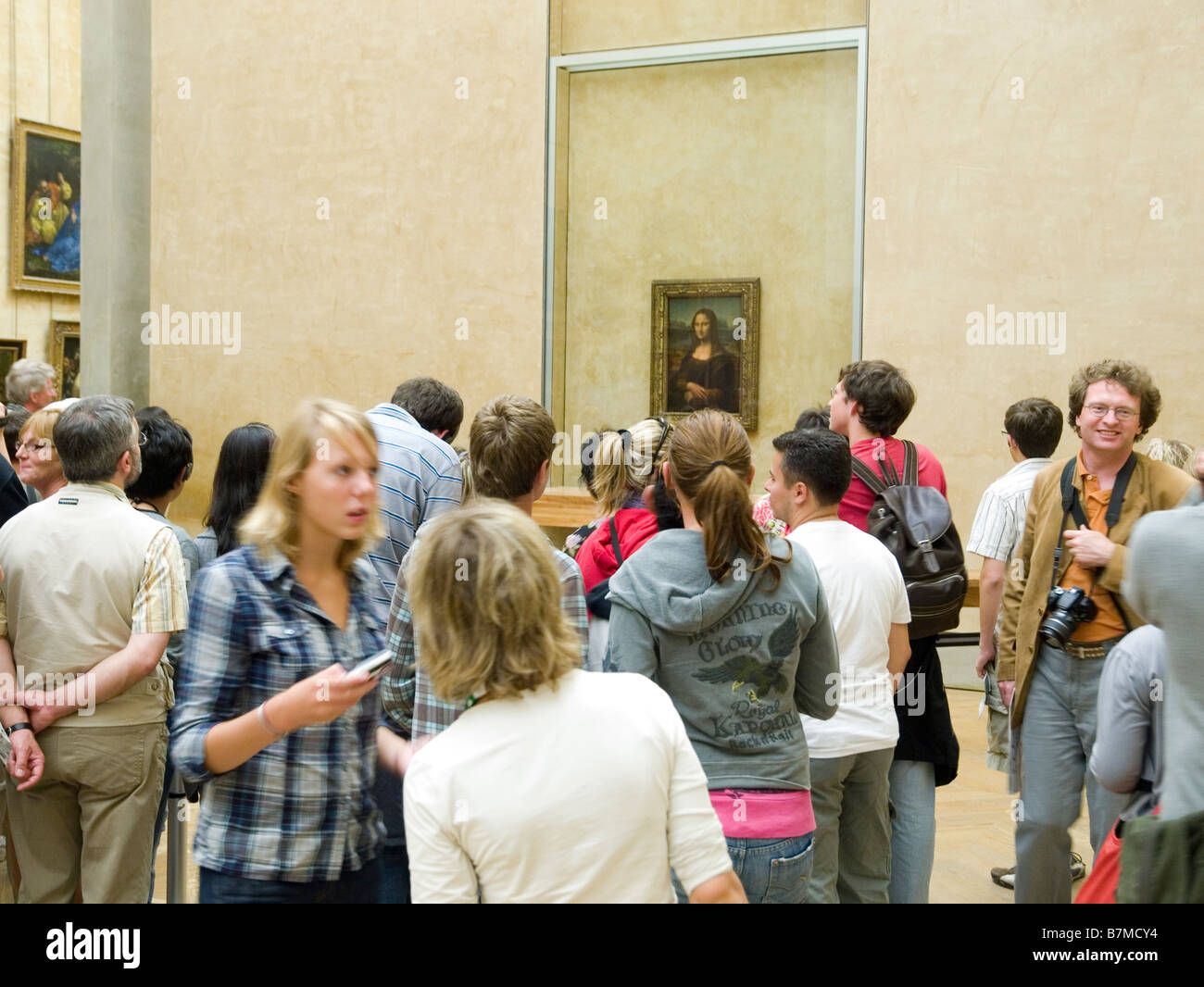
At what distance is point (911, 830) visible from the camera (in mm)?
4113

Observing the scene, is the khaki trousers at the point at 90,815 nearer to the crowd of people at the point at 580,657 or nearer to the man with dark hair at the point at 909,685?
the crowd of people at the point at 580,657

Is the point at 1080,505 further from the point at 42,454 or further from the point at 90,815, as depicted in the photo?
the point at 42,454

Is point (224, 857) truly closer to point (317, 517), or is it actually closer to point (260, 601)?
point (260, 601)

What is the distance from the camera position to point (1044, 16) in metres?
9.64

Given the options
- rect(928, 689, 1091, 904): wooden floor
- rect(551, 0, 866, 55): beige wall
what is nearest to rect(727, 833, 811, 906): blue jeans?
rect(928, 689, 1091, 904): wooden floor

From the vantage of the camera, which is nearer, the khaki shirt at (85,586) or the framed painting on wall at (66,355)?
the khaki shirt at (85,586)

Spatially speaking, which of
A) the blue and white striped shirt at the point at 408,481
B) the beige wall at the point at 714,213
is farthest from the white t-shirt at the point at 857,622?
the beige wall at the point at 714,213

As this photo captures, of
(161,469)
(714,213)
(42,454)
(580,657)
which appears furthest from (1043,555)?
(714,213)

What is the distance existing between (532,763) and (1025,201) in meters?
9.07

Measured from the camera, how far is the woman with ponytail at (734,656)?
2.80 metres

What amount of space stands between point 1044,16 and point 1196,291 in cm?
251

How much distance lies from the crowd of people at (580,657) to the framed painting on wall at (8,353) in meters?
12.7

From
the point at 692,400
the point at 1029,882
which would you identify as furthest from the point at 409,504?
the point at 692,400

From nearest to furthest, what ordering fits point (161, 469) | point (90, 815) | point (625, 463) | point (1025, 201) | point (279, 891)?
point (279, 891), point (90, 815), point (625, 463), point (161, 469), point (1025, 201)
